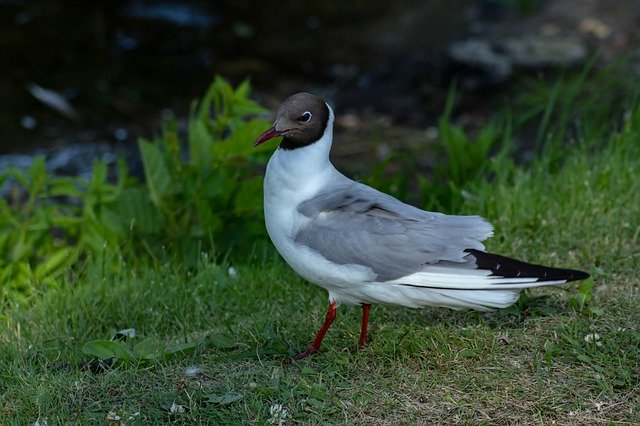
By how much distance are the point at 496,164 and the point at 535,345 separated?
6.29ft

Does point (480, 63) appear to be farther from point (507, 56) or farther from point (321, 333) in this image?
point (321, 333)

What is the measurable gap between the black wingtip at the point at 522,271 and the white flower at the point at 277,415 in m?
0.87

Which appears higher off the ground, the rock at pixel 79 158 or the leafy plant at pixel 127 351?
the leafy plant at pixel 127 351

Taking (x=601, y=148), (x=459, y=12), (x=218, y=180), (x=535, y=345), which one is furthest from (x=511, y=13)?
(x=535, y=345)

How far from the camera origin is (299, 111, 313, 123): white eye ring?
12.3 feet

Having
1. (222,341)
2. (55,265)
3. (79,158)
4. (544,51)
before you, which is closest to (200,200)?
(55,265)

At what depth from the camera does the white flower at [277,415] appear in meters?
3.33

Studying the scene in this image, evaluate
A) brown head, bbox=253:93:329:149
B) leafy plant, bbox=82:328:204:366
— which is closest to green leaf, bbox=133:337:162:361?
leafy plant, bbox=82:328:204:366

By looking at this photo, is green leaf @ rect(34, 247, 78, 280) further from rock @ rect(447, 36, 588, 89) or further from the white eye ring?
rock @ rect(447, 36, 588, 89)

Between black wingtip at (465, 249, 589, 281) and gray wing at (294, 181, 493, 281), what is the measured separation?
0.28 ft

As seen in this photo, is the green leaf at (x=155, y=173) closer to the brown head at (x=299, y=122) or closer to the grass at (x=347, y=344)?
the grass at (x=347, y=344)

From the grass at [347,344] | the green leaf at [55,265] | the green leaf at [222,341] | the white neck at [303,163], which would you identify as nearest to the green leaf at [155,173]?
the grass at [347,344]

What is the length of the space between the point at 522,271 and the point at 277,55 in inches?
227

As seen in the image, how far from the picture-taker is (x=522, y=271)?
139 inches
